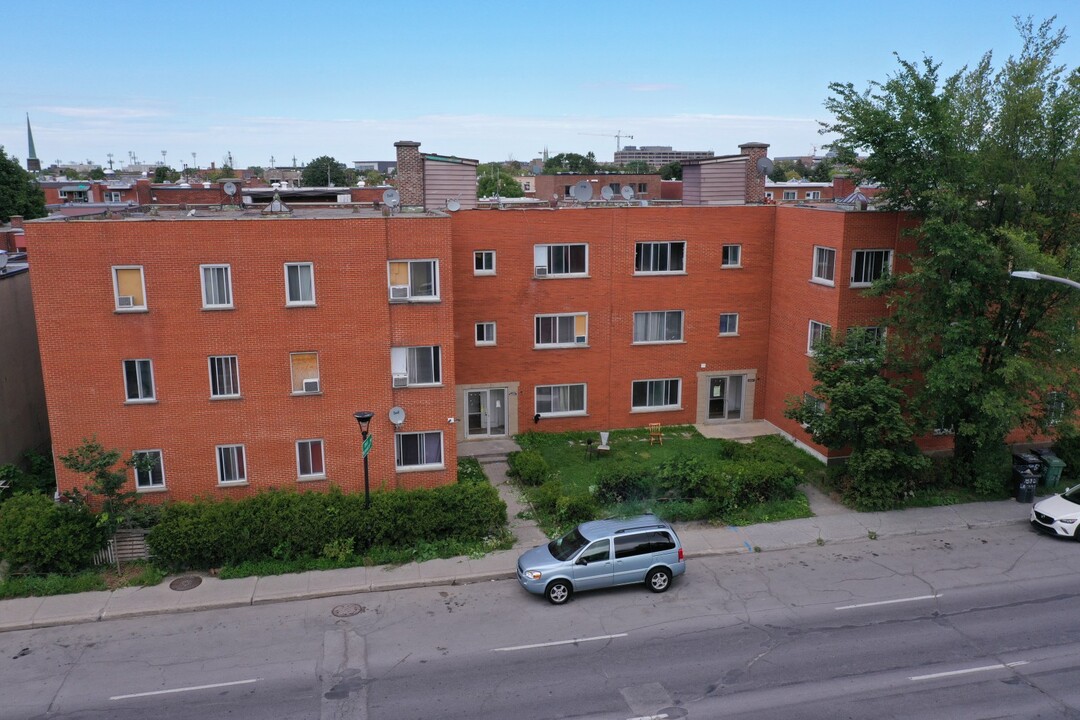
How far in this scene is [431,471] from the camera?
25078 millimetres

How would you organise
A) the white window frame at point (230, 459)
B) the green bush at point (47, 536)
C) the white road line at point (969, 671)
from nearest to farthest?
the white road line at point (969, 671), the green bush at point (47, 536), the white window frame at point (230, 459)

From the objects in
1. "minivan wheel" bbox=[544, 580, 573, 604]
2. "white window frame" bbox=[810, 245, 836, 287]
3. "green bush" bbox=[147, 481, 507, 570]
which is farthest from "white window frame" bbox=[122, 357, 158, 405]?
"white window frame" bbox=[810, 245, 836, 287]

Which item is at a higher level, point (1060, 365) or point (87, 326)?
point (87, 326)

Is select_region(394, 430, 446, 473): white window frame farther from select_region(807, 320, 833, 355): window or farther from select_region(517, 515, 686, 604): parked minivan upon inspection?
select_region(807, 320, 833, 355): window

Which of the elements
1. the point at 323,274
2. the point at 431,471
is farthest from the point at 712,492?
the point at 323,274

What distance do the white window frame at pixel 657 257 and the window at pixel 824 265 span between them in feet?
16.3

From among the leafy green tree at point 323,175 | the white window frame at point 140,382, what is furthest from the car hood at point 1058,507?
the leafy green tree at point 323,175

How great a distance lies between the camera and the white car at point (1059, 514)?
74.0 feet

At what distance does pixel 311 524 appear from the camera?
21422 millimetres

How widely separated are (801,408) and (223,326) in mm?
17190

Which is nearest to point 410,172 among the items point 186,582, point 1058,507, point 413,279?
point 413,279

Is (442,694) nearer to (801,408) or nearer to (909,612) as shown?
(909,612)

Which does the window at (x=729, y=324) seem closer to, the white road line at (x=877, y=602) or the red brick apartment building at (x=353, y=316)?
the red brick apartment building at (x=353, y=316)

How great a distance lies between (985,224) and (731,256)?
9.67m
